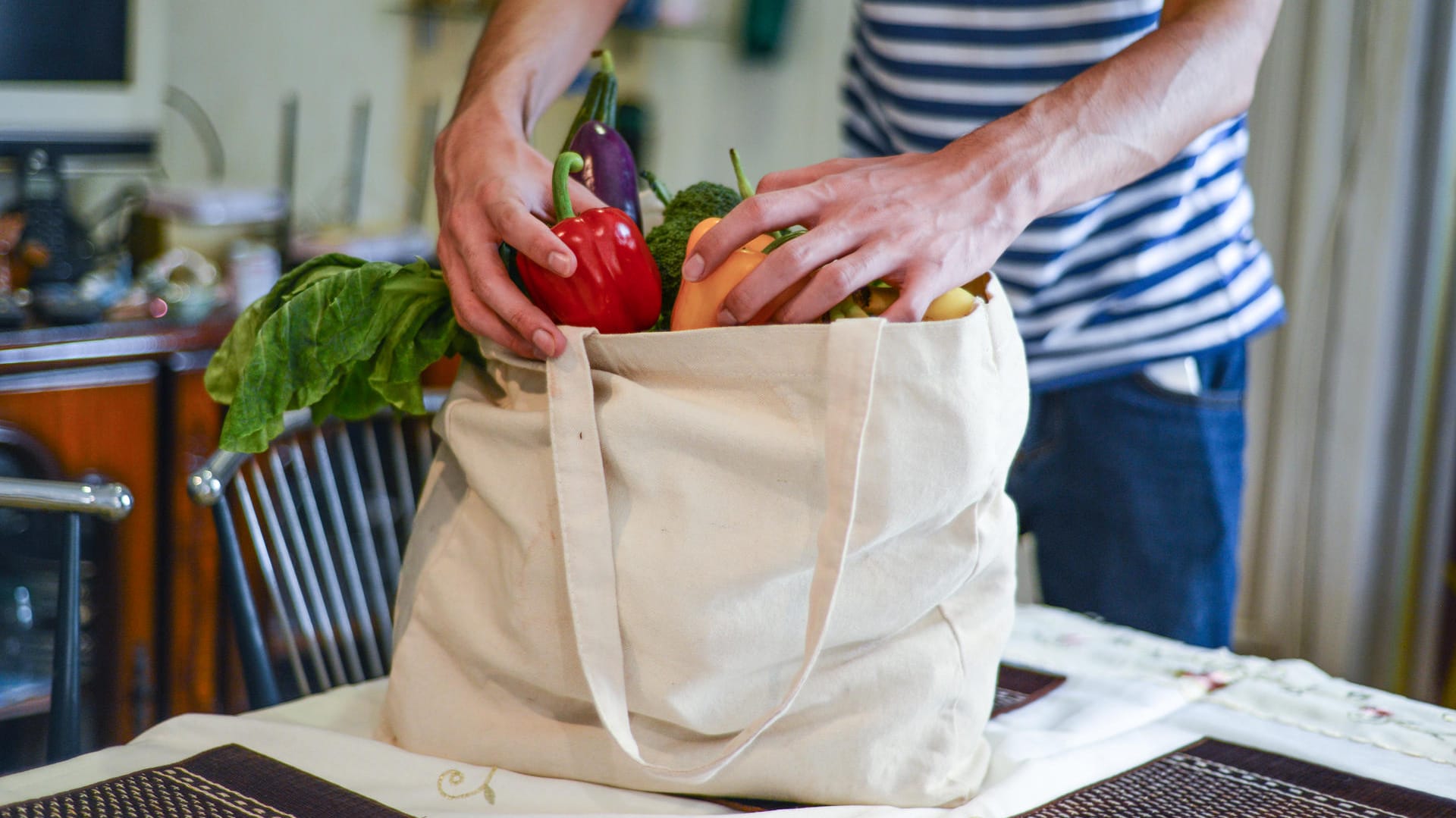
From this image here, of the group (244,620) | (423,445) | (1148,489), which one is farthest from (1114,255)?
(244,620)

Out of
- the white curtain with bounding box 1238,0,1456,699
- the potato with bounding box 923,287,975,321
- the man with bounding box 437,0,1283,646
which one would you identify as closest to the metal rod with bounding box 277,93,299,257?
the man with bounding box 437,0,1283,646

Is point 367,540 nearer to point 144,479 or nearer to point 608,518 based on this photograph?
point 608,518

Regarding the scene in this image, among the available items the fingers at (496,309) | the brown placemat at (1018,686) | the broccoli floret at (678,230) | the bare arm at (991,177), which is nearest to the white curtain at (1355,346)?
the bare arm at (991,177)

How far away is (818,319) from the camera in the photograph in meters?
0.54

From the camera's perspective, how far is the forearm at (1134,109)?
64 cm

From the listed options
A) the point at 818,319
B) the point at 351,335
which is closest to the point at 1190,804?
the point at 818,319

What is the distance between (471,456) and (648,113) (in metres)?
2.00

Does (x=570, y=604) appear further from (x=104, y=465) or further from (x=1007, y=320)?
(x=104, y=465)

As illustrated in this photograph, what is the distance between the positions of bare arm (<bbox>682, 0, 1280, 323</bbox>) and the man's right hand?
7cm

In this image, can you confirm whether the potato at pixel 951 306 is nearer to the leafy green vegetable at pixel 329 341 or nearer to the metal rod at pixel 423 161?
the leafy green vegetable at pixel 329 341

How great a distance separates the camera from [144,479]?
1.56m

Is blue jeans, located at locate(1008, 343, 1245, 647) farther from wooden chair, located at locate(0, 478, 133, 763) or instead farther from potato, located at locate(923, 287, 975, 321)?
wooden chair, located at locate(0, 478, 133, 763)

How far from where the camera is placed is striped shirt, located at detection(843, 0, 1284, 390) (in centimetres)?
96

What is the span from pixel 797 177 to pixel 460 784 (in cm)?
34
